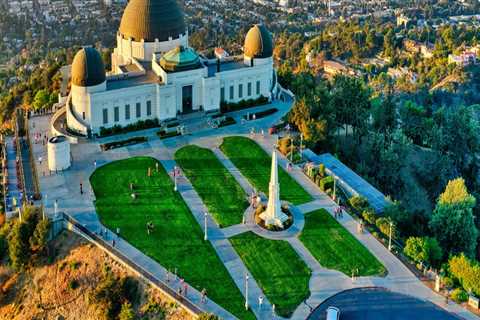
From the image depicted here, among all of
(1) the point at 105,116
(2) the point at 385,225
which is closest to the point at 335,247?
(2) the point at 385,225

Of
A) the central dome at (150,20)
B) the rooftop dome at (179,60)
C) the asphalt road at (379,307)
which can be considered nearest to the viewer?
the asphalt road at (379,307)

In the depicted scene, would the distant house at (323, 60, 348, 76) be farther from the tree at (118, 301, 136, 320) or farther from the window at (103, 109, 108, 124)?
the tree at (118, 301, 136, 320)

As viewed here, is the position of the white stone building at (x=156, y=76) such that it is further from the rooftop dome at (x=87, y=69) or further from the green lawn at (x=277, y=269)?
the green lawn at (x=277, y=269)

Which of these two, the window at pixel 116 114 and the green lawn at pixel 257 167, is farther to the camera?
the window at pixel 116 114

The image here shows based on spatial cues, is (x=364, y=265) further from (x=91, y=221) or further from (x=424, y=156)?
(x=424, y=156)

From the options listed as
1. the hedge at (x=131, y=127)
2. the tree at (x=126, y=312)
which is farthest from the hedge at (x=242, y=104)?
the tree at (x=126, y=312)

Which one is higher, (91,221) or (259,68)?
(259,68)

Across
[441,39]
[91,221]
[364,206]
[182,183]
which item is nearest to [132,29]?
[182,183]

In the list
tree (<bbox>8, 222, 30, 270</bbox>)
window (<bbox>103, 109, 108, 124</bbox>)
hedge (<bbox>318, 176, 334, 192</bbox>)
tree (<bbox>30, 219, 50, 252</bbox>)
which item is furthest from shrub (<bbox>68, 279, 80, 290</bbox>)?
window (<bbox>103, 109, 108, 124</bbox>)
